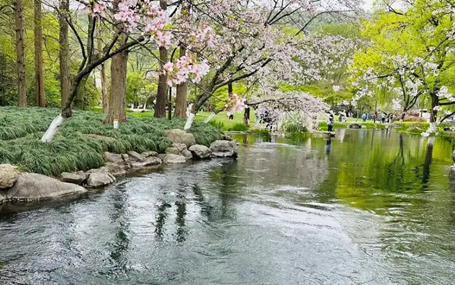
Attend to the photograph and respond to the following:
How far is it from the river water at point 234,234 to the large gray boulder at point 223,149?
4.20m

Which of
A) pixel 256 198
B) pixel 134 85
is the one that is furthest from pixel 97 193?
pixel 134 85

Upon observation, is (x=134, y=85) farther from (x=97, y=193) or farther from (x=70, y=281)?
(x=70, y=281)

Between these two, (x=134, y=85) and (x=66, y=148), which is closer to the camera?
(x=66, y=148)

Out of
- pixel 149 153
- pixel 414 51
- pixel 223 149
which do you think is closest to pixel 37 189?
pixel 149 153

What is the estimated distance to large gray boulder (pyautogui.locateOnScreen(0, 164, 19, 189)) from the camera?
7.03 metres

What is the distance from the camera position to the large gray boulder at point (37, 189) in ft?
23.4

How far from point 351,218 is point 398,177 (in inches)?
215

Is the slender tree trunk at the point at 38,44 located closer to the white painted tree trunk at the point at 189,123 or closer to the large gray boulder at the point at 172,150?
the white painted tree trunk at the point at 189,123

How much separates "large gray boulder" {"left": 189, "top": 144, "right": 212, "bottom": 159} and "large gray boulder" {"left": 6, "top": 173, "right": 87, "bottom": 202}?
6.10 metres

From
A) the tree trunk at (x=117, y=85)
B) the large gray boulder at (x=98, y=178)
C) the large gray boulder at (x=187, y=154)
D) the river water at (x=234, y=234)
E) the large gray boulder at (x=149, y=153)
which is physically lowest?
the river water at (x=234, y=234)

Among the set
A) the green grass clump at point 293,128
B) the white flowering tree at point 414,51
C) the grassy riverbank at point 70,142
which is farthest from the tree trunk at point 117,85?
the green grass clump at point 293,128

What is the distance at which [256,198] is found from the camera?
8289 millimetres

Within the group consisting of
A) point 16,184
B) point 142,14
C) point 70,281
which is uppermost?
point 142,14

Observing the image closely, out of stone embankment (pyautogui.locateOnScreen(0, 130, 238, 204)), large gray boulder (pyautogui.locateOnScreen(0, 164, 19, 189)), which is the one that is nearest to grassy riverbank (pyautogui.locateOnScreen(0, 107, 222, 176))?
stone embankment (pyautogui.locateOnScreen(0, 130, 238, 204))
